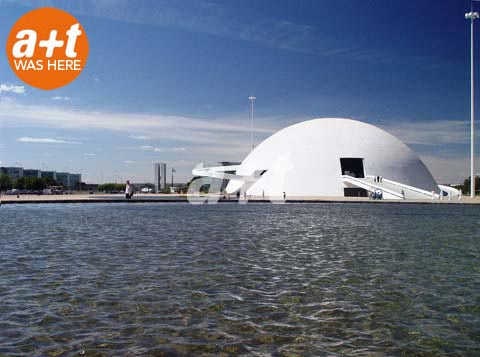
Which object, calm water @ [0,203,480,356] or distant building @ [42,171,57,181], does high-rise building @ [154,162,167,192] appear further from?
distant building @ [42,171,57,181]

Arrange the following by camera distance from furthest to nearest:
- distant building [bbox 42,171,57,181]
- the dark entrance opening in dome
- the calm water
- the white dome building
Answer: distant building [bbox 42,171,57,181], the dark entrance opening in dome, the white dome building, the calm water

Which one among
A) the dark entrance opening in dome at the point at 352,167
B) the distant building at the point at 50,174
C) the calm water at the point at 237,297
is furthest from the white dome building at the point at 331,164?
the distant building at the point at 50,174

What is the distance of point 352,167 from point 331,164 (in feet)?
24.1

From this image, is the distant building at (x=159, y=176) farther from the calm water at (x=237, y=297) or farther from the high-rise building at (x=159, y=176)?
the calm water at (x=237, y=297)

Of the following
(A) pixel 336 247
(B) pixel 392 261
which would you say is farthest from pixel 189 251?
(B) pixel 392 261

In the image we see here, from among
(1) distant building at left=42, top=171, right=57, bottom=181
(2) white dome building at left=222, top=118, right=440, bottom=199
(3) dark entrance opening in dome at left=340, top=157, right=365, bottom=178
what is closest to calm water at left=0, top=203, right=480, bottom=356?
(2) white dome building at left=222, top=118, right=440, bottom=199

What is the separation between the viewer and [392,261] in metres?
10.7

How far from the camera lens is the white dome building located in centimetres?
5631

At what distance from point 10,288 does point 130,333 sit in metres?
→ 3.47

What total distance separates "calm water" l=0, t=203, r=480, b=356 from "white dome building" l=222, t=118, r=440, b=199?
41427 millimetres

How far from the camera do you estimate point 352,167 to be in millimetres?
63938

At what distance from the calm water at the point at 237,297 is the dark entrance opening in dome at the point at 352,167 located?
49.0 m

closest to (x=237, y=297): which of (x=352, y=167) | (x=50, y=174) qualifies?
(x=352, y=167)

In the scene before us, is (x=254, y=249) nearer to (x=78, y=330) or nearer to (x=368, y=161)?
(x=78, y=330)
